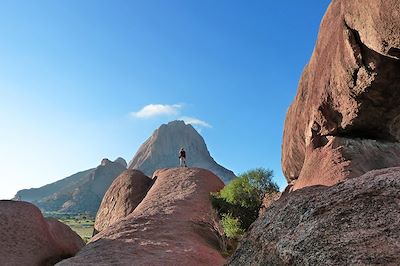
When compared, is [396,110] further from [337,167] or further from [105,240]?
[105,240]

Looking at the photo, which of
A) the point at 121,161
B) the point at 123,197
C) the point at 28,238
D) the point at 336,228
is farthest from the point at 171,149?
the point at 336,228

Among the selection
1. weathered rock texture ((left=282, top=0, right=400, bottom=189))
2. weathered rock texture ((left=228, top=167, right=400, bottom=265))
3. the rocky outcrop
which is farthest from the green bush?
the rocky outcrop

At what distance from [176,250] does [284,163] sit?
36.3 feet

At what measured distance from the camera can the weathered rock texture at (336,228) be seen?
4.91 metres

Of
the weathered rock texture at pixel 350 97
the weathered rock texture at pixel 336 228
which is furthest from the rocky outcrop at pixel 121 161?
the weathered rock texture at pixel 336 228

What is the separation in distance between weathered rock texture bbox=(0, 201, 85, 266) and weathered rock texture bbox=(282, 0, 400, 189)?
14269 millimetres

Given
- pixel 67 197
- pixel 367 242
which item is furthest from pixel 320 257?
pixel 67 197

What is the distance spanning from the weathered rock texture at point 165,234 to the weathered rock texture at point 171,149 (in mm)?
105160

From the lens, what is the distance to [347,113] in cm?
2048

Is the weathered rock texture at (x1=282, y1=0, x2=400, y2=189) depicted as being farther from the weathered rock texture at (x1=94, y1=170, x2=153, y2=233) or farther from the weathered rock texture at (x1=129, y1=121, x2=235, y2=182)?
the weathered rock texture at (x1=129, y1=121, x2=235, y2=182)

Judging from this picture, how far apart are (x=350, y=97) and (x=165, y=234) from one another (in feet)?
39.5

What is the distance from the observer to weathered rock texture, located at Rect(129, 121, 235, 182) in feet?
462

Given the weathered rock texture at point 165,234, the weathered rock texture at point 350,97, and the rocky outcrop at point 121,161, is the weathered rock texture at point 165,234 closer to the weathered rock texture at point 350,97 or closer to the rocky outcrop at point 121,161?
the weathered rock texture at point 350,97

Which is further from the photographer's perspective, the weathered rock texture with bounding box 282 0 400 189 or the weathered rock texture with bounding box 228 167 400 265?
the weathered rock texture with bounding box 282 0 400 189
